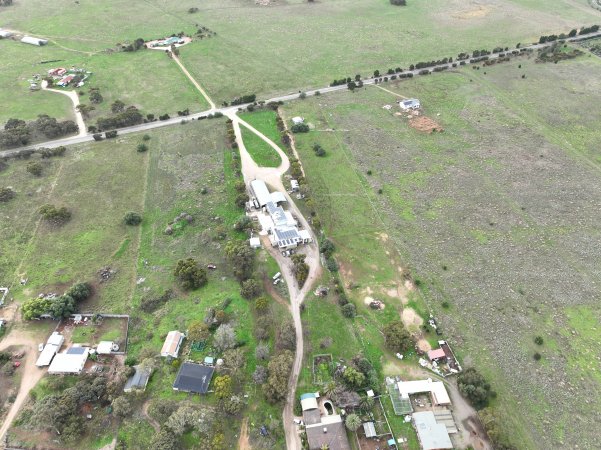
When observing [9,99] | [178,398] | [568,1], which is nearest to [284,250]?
[178,398]

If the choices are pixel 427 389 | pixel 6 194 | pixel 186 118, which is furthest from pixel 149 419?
pixel 186 118

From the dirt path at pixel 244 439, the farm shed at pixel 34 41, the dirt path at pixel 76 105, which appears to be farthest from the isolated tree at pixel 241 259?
the farm shed at pixel 34 41

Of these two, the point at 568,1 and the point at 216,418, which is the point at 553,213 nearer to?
the point at 216,418

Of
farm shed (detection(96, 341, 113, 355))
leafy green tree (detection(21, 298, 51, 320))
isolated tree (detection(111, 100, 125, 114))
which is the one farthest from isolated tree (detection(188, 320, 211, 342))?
isolated tree (detection(111, 100, 125, 114))

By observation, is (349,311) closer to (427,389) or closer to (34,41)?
(427,389)

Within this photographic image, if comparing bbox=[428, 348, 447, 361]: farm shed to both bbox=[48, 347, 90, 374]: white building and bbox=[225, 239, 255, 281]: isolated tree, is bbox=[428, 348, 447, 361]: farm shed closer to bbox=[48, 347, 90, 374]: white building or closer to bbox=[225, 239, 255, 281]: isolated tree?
bbox=[225, 239, 255, 281]: isolated tree

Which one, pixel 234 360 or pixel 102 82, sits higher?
pixel 102 82

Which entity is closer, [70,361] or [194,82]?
[70,361]
